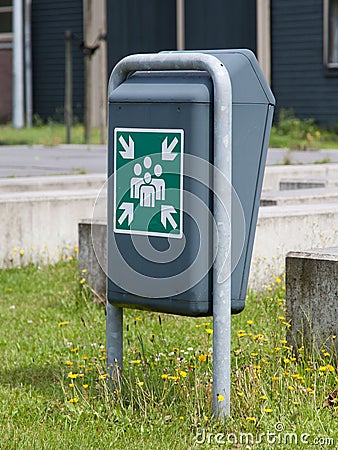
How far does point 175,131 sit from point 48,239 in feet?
13.8

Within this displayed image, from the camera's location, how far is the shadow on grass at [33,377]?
4.89m

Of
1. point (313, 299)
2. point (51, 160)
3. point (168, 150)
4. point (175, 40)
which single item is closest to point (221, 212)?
point (168, 150)

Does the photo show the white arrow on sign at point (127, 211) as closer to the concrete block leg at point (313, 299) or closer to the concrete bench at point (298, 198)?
the concrete block leg at point (313, 299)

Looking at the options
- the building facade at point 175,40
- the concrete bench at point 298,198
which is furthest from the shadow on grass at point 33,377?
the building facade at point 175,40

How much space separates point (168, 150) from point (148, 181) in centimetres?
16

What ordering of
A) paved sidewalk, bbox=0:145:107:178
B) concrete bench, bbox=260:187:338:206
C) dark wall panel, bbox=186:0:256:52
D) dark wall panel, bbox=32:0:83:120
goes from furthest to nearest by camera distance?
dark wall panel, bbox=32:0:83:120
dark wall panel, bbox=186:0:256:52
paved sidewalk, bbox=0:145:107:178
concrete bench, bbox=260:187:338:206

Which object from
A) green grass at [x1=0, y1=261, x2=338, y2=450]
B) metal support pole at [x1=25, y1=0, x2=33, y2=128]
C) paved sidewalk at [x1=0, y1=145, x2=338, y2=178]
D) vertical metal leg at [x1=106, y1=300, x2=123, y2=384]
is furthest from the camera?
metal support pole at [x1=25, y1=0, x2=33, y2=128]

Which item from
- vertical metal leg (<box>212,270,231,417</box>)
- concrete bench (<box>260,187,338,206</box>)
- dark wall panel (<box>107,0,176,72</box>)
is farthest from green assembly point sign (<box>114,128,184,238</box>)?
dark wall panel (<box>107,0,176,72</box>)

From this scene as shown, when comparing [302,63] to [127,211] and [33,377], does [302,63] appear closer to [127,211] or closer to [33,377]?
[33,377]

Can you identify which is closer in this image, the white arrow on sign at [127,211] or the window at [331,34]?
the white arrow on sign at [127,211]

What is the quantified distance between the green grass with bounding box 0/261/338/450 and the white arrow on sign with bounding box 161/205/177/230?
64cm

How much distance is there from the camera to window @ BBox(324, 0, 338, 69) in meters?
22.8

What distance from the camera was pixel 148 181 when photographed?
431 cm

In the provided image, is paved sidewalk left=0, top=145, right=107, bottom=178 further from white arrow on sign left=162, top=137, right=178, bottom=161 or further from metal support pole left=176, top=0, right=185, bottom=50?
white arrow on sign left=162, top=137, right=178, bottom=161
